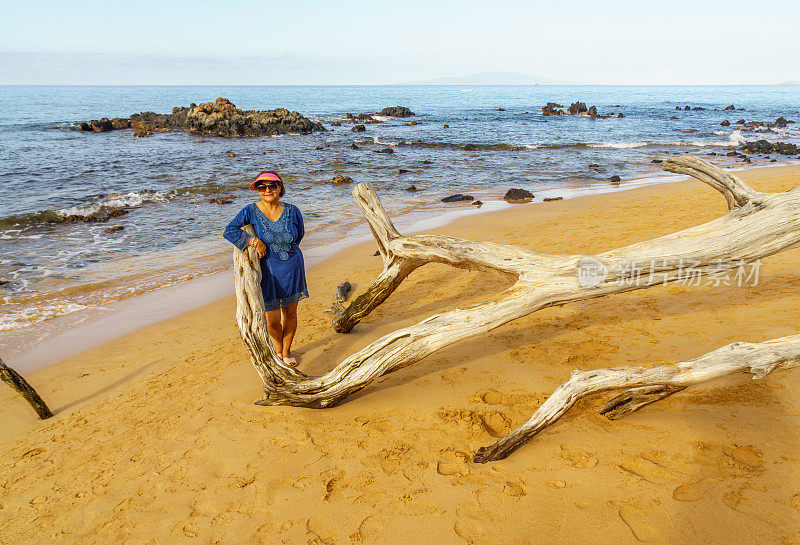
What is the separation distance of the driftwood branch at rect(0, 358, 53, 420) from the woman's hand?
2293 mm

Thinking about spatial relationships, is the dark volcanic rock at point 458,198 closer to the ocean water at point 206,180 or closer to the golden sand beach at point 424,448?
the ocean water at point 206,180

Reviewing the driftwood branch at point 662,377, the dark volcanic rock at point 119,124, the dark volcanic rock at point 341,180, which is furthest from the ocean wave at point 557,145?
the driftwood branch at point 662,377

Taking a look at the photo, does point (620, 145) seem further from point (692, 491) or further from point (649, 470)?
point (692, 491)

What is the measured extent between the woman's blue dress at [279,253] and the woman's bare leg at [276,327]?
0.11 metres

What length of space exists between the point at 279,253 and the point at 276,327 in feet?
2.63

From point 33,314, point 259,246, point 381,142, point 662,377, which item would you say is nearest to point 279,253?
point 259,246

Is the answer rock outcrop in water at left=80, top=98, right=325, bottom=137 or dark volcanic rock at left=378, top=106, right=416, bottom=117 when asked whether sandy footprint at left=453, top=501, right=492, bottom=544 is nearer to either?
rock outcrop in water at left=80, top=98, right=325, bottom=137

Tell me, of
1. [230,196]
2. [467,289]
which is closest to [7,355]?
[467,289]

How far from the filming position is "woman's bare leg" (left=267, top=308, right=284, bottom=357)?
15.4ft

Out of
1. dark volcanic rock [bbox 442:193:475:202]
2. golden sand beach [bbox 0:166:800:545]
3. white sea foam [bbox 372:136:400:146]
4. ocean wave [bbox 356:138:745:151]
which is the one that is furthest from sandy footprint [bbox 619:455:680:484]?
white sea foam [bbox 372:136:400:146]

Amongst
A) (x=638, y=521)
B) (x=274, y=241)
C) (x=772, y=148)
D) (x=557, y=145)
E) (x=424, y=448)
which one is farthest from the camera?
(x=557, y=145)

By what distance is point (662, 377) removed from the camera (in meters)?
3.19

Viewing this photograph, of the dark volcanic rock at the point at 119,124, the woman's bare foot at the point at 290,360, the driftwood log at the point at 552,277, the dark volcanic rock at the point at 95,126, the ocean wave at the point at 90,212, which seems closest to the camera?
the driftwood log at the point at 552,277

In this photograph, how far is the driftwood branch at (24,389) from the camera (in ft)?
13.4
